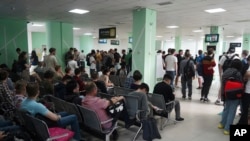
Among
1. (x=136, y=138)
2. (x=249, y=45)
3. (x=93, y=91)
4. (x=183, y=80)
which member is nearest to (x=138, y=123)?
(x=136, y=138)

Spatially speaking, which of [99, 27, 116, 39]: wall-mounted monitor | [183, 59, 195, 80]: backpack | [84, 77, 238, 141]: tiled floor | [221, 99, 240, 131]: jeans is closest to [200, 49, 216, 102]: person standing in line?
[183, 59, 195, 80]: backpack

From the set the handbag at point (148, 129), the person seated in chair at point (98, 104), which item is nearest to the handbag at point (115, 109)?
the person seated in chair at point (98, 104)

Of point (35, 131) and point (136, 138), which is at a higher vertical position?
point (35, 131)

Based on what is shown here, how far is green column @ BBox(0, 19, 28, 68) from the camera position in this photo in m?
10.4

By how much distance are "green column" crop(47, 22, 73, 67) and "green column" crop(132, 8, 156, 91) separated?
5479 millimetres

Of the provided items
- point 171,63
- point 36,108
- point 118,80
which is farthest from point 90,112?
point 171,63

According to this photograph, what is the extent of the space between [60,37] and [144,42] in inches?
236

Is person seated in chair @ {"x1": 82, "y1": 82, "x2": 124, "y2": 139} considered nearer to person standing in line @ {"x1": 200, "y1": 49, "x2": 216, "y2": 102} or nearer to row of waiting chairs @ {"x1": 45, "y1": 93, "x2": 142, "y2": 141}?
row of waiting chairs @ {"x1": 45, "y1": 93, "x2": 142, "y2": 141}

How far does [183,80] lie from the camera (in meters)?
7.34

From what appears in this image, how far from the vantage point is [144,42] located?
24.3 ft

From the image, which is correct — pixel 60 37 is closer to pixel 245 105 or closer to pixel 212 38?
pixel 212 38

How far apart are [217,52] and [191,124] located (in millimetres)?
8604

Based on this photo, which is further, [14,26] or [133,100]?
[14,26]

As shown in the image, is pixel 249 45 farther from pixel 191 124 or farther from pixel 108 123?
pixel 108 123
